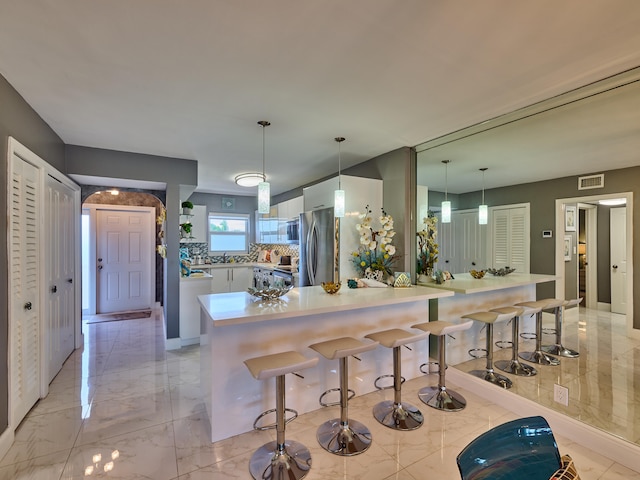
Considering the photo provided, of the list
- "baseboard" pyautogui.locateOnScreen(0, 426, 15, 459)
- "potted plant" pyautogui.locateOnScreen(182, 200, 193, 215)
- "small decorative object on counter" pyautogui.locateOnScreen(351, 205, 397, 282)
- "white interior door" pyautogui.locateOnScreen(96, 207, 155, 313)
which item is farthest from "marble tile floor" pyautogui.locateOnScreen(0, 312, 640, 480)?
"white interior door" pyautogui.locateOnScreen(96, 207, 155, 313)

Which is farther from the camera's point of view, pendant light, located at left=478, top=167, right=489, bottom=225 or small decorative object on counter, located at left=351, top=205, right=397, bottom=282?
small decorative object on counter, located at left=351, top=205, right=397, bottom=282

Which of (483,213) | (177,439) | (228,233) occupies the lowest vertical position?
(177,439)

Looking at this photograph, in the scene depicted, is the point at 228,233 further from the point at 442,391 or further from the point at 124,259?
the point at 442,391

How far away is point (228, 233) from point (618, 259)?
6.64m

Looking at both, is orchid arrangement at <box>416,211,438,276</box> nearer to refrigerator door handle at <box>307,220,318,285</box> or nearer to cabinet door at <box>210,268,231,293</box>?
refrigerator door handle at <box>307,220,318,285</box>

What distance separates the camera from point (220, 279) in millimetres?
6379

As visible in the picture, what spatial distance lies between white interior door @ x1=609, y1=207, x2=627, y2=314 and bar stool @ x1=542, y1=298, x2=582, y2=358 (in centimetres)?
32

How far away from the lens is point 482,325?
359cm

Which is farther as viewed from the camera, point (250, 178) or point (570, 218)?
point (250, 178)

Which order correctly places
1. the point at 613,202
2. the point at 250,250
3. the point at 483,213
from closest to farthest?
the point at 613,202 < the point at 483,213 < the point at 250,250

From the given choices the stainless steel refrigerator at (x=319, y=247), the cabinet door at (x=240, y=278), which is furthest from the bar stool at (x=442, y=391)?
the cabinet door at (x=240, y=278)

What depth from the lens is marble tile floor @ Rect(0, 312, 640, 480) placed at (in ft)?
6.10

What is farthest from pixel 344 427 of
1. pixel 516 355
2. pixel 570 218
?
pixel 570 218

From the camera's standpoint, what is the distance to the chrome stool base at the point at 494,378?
279 centimetres
